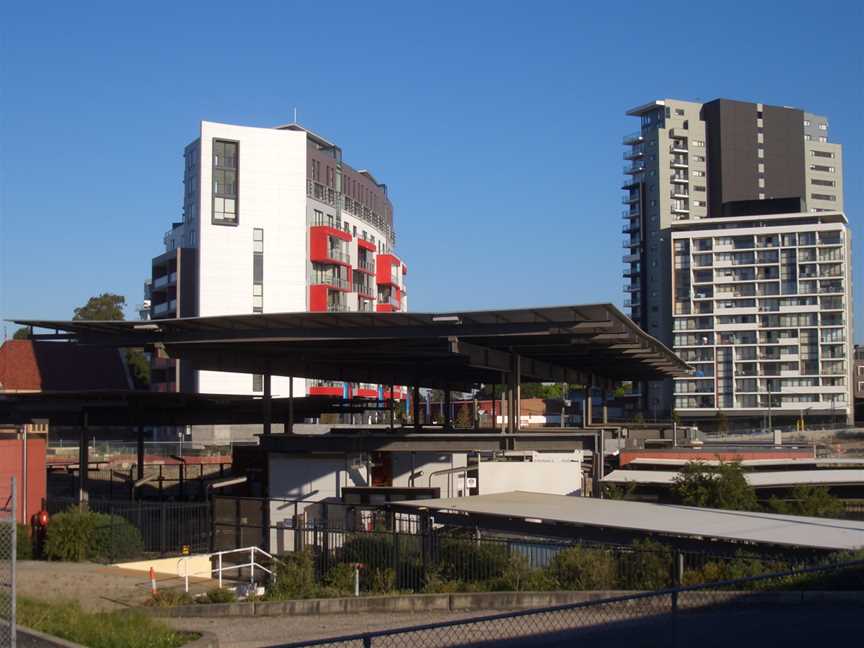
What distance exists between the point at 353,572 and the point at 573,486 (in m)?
13.9

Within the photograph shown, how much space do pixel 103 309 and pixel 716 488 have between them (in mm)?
90149

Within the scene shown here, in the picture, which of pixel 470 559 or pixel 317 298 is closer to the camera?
pixel 470 559

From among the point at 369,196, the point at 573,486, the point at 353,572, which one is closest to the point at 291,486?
the point at 573,486

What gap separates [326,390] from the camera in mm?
93375

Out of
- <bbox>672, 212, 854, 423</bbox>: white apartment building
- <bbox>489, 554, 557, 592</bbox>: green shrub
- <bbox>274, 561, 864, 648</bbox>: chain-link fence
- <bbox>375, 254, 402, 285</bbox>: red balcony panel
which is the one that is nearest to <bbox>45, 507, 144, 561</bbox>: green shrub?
<bbox>489, 554, 557, 592</bbox>: green shrub

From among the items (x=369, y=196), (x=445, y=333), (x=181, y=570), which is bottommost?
(x=181, y=570)

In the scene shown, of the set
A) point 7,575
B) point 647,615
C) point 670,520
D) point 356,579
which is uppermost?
point 670,520

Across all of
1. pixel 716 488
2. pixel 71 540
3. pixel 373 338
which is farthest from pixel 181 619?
pixel 716 488

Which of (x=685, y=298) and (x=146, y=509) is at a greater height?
(x=685, y=298)

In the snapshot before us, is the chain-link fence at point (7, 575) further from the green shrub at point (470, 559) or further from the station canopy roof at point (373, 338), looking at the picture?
the green shrub at point (470, 559)

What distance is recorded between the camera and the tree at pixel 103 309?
110 metres

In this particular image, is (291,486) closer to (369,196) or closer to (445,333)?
(445,333)

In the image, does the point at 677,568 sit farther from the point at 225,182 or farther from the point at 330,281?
the point at 330,281

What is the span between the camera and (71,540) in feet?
94.7
